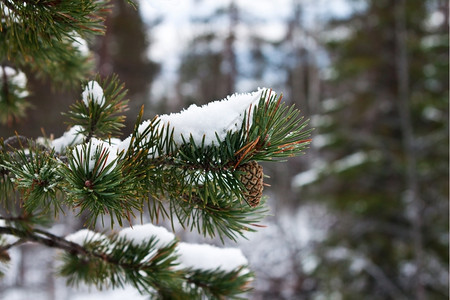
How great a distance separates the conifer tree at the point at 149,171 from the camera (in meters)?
0.80

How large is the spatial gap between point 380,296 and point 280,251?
2846 mm

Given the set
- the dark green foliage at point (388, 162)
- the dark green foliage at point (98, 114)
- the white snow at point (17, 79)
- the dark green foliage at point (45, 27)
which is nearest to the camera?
the dark green foliage at point (45, 27)

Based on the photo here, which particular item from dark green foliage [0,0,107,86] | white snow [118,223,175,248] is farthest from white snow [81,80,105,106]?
white snow [118,223,175,248]

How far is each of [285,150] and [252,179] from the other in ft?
0.33

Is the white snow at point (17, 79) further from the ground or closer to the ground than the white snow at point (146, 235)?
further from the ground

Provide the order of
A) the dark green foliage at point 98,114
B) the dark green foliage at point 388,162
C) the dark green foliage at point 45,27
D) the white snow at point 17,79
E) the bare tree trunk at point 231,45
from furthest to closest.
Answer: the bare tree trunk at point 231,45, the dark green foliage at point 388,162, the white snow at point 17,79, the dark green foliage at point 98,114, the dark green foliage at point 45,27

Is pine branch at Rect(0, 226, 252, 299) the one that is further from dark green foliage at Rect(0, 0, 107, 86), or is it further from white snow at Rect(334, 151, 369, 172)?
white snow at Rect(334, 151, 369, 172)

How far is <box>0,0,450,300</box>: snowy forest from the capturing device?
85 centimetres

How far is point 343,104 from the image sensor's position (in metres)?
6.47

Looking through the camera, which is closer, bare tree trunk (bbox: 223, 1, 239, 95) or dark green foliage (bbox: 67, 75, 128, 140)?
dark green foliage (bbox: 67, 75, 128, 140)

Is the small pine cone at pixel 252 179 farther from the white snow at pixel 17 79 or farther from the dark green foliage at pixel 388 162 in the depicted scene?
the dark green foliage at pixel 388 162

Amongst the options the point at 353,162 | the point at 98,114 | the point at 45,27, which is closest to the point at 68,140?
the point at 98,114

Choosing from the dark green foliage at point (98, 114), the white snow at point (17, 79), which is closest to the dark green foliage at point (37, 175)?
the dark green foliage at point (98, 114)

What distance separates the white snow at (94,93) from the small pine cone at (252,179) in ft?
1.62
